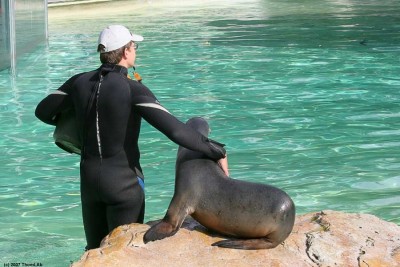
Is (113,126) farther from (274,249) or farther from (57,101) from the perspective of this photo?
(274,249)

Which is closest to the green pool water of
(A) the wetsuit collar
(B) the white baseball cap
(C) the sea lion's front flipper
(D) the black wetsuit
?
(D) the black wetsuit

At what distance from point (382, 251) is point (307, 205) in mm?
2666

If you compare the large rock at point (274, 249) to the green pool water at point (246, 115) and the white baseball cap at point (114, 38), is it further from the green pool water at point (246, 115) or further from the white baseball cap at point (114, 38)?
the green pool water at point (246, 115)

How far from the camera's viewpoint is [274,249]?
149 inches

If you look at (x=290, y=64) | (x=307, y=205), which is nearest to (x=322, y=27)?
(x=290, y=64)

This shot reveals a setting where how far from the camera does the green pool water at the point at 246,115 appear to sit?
6.55m

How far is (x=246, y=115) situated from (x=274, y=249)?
601 cm

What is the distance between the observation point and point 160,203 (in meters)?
6.60

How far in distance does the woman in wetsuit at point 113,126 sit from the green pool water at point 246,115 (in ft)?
4.26

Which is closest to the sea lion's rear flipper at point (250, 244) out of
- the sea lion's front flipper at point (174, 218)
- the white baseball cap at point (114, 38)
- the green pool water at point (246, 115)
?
the sea lion's front flipper at point (174, 218)

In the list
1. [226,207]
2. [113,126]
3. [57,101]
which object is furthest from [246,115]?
[226,207]

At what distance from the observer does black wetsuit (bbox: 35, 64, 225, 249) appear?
390cm

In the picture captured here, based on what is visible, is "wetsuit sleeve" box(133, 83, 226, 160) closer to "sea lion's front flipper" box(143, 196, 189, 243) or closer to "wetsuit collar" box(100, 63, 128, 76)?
"wetsuit collar" box(100, 63, 128, 76)

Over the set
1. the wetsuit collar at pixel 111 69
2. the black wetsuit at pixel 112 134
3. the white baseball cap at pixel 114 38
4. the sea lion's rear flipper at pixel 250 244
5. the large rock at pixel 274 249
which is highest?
the white baseball cap at pixel 114 38
